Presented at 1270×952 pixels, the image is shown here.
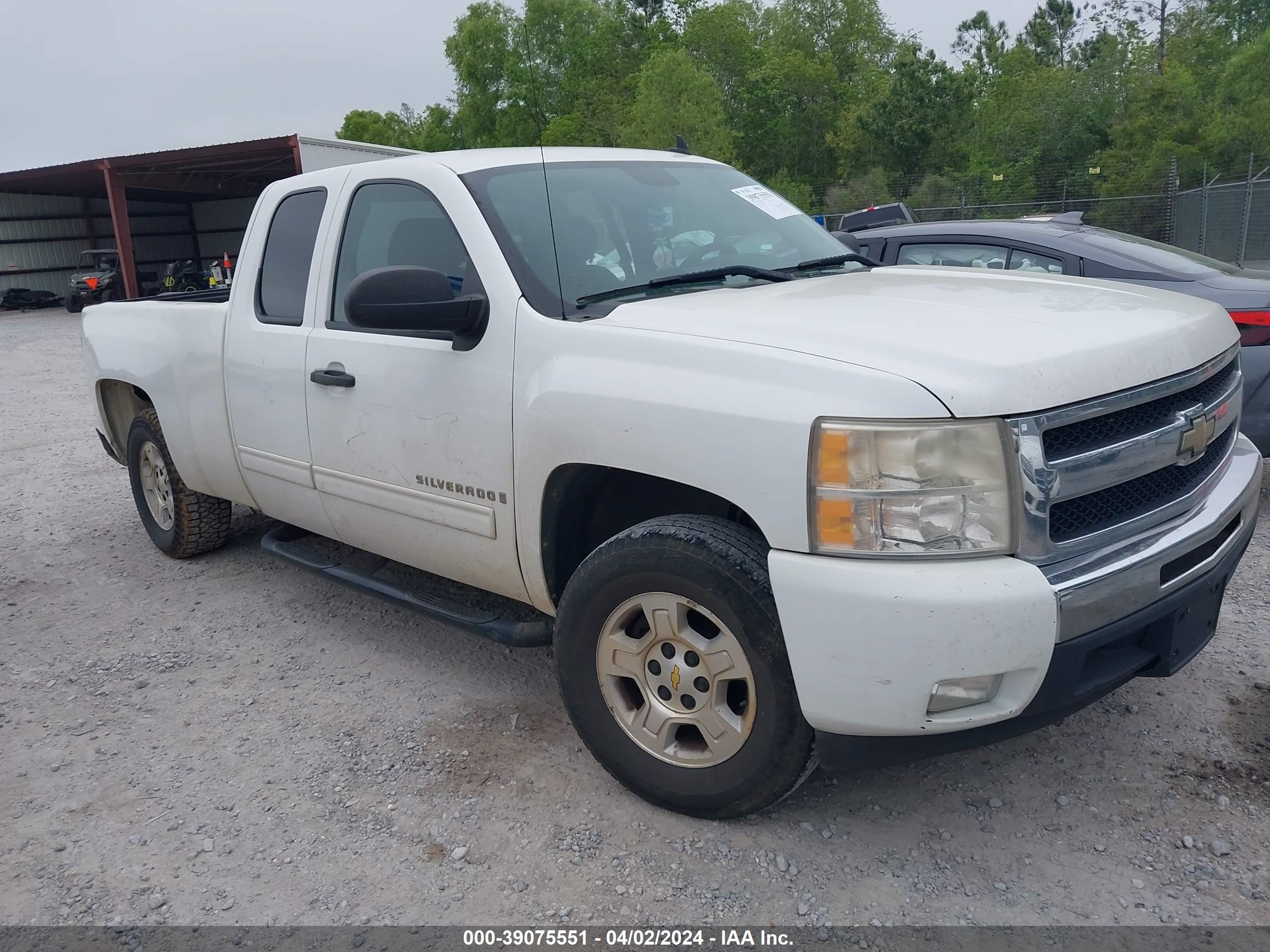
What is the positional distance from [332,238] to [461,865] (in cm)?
240

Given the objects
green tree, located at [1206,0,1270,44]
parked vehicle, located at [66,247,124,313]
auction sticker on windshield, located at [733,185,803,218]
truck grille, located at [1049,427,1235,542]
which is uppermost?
green tree, located at [1206,0,1270,44]

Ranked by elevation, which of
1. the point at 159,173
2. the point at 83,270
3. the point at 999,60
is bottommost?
the point at 83,270

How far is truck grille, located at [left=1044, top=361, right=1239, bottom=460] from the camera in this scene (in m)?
2.46

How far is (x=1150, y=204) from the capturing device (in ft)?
74.8

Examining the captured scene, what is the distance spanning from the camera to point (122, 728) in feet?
12.2

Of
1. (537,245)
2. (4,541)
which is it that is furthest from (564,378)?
(4,541)

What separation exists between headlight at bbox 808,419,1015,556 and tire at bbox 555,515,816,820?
32 centimetres

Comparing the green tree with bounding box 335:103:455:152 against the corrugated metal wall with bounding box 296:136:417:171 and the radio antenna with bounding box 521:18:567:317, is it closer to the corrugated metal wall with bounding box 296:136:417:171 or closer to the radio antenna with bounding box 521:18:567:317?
the corrugated metal wall with bounding box 296:136:417:171

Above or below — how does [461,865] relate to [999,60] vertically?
below

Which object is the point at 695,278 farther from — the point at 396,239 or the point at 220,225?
the point at 220,225

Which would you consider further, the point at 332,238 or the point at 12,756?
the point at 332,238

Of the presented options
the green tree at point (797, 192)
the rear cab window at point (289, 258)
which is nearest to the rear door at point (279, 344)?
the rear cab window at point (289, 258)

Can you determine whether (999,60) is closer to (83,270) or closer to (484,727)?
(83,270)

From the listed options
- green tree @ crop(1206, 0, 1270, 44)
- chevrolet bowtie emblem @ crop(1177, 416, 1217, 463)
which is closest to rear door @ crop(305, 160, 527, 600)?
chevrolet bowtie emblem @ crop(1177, 416, 1217, 463)
